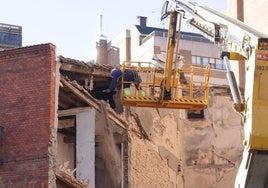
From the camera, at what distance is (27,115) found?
18594mm

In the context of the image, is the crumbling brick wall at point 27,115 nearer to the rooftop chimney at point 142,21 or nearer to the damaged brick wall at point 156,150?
the damaged brick wall at point 156,150

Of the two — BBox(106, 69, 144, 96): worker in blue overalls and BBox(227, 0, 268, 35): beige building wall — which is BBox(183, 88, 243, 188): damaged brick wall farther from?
BBox(227, 0, 268, 35): beige building wall

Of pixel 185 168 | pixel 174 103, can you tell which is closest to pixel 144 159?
pixel 174 103

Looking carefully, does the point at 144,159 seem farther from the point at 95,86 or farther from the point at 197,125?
the point at 197,125

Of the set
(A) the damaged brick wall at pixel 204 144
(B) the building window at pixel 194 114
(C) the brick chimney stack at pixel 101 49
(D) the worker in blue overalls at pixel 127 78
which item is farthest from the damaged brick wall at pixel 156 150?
(C) the brick chimney stack at pixel 101 49

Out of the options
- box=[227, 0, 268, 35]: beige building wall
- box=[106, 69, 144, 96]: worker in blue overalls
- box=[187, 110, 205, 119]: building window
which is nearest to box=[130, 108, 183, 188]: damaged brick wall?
box=[187, 110, 205, 119]: building window

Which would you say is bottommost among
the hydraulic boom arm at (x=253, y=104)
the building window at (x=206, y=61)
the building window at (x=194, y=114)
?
the building window at (x=194, y=114)

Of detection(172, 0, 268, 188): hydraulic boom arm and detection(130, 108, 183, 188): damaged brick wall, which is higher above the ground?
detection(172, 0, 268, 188): hydraulic boom arm

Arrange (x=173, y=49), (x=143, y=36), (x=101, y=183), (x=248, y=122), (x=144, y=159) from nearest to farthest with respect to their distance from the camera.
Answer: (x=248, y=122) → (x=173, y=49) → (x=101, y=183) → (x=144, y=159) → (x=143, y=36)

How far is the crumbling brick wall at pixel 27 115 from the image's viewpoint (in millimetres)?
18125

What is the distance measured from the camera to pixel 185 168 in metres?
31.1

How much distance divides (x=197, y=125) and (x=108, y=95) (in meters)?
9.02

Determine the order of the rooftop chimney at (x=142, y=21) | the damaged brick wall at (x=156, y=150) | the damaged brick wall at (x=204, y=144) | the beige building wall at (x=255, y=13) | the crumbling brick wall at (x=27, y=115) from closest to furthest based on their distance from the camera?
1. the crumbling brick wall at (x=27, y=115)
2. the damaged brick wall at (x=156, y=150)
3. the damaged brick wall at (x=204, y=144)
4. the beige building wall at (x=255, y=13)
5. the rooftop chimney at (x=142, y=21)

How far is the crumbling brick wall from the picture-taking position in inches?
714
